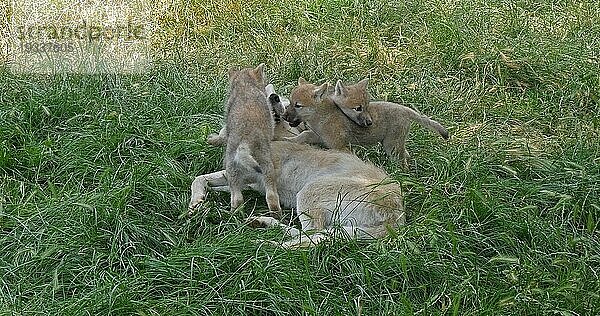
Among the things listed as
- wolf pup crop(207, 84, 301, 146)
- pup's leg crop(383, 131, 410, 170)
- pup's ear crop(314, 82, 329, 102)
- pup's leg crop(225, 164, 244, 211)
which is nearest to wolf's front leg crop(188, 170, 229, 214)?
pup's leg crop(225, 164, 244, 211)

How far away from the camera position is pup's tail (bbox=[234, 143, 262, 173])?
5531mm

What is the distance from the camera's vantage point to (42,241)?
4.93m

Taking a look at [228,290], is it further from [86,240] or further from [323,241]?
[86,240]

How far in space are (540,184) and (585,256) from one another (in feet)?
3.18

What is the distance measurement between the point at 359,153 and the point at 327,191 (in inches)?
39.2

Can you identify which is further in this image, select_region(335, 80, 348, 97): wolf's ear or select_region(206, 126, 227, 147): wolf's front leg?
select_region(335, 80, 348, 97): wolf's ear

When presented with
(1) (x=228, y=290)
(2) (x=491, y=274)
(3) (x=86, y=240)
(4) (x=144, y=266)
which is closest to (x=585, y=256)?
(2) (x=491, y=274)

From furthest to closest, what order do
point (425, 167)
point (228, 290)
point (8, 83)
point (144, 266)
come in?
point (8, 83) → point (425, 167) → point (144, 266) → point (228, 290)

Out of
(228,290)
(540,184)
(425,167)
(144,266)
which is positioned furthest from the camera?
(425,167)

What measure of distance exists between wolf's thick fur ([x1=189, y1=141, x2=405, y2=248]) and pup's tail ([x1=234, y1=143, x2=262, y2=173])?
9cm

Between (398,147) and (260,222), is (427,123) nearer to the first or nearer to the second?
(398,147)

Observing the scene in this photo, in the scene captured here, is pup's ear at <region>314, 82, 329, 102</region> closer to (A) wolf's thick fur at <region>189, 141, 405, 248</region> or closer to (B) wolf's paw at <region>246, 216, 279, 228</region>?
(A) wolf's thick fur at <region>189, 141, 405, 248</region>

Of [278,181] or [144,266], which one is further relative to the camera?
[278,181]

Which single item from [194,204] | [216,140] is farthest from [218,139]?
[194,204]
